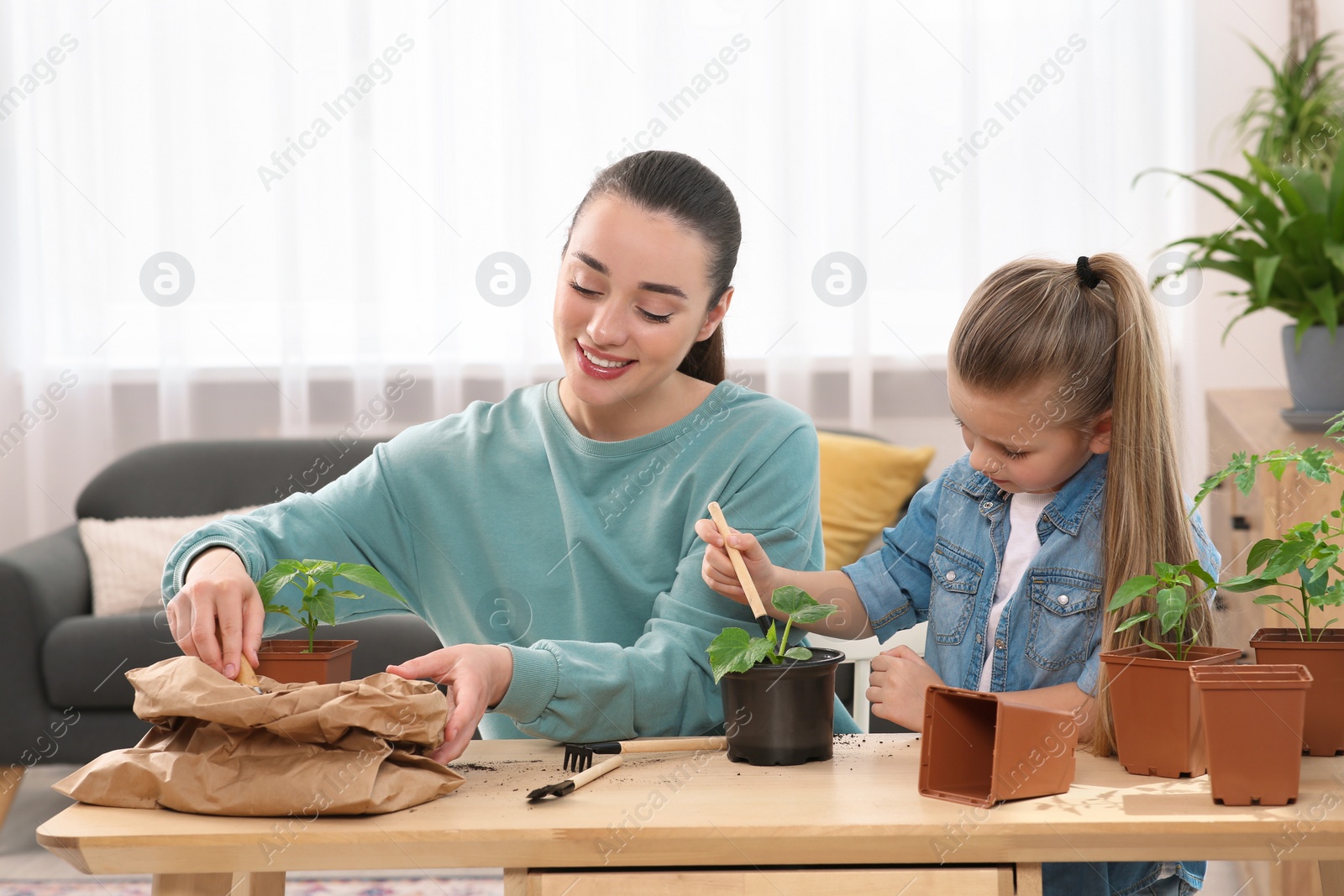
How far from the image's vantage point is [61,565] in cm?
273

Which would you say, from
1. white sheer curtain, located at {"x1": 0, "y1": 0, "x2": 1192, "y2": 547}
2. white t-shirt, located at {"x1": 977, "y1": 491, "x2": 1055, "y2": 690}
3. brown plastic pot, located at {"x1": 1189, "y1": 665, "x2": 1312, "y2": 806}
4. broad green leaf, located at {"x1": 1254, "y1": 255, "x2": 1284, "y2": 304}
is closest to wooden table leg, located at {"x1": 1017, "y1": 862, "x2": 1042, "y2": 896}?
brown plastic pot, located at {"x1": 1189, "y1": 665, "x2": 1312, "y2": 806}

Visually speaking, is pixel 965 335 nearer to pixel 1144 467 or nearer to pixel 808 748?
pixel 1144 467

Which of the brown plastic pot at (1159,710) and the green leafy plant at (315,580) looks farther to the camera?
the green leafy plant at (315,580)

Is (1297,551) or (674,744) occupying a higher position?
(1297,551)

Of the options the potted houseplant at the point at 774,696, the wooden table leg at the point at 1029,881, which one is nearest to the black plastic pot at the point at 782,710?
the potted houseplant at the point at 774,696

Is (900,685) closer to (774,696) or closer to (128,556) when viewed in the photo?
(774,696)

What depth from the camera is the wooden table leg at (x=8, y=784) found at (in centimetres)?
247

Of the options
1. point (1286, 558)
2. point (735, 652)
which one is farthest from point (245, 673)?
point (1286, 558)

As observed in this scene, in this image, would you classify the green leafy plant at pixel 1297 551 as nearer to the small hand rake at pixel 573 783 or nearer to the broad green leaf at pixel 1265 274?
the small hand rake at pixel 573 783

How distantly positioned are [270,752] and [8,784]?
207 cm

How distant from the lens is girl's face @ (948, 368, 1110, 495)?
107 centimetres

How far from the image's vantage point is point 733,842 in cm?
78

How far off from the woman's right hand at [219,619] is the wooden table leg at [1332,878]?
0.90m

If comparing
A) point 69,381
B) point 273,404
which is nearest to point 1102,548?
point 273,404
